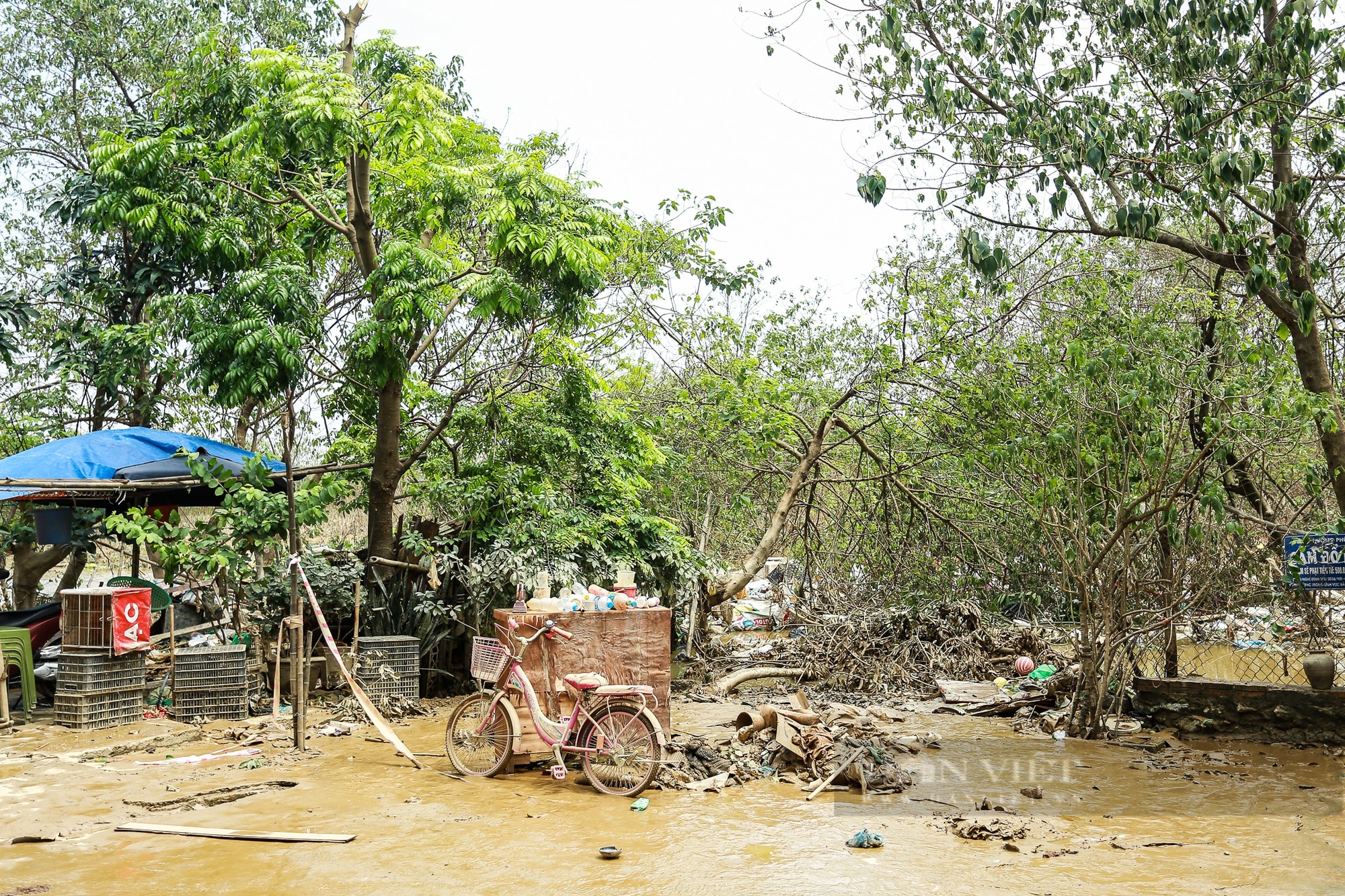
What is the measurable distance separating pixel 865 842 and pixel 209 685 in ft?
20.4

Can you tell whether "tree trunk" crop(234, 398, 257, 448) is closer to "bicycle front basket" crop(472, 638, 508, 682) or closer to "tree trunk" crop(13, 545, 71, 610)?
"tree trunk" crop(13, 545, 71, 610)

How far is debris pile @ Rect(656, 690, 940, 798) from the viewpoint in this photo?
6613mm

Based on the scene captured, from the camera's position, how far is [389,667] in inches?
366

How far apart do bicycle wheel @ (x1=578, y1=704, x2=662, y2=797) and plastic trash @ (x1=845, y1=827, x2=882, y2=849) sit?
1497 millimetres

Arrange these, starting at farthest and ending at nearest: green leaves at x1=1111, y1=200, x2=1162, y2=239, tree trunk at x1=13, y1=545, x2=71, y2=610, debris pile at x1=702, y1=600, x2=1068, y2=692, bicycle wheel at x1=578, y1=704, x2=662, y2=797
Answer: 1. tree trunk at x1=13, y1=545, x2=71, y2=610
2. debris pile at x1=702, y1=600, x2=1068, y2=692
3. bicycle wheel at x1=578, y1=704, x2=662, y2=797
4. green leaves at x1=1111, y1=200, x2=1162, y2=239

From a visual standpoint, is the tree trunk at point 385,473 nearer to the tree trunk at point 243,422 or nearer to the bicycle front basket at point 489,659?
the bicycle front basket at point 489,659

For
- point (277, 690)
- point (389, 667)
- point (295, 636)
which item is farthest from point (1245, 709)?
point (277, 690)

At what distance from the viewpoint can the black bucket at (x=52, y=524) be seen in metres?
9.66

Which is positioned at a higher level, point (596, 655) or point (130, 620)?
point (130, 620)

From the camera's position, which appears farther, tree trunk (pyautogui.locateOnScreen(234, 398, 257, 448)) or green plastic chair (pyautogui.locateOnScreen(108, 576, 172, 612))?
tree trunk (pyautogui.locateOnScreen(234, 398, 257, 448))

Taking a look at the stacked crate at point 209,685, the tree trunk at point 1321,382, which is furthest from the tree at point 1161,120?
the stacked crate at point 209,685

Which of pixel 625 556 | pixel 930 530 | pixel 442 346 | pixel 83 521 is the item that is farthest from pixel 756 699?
pixel 83 521

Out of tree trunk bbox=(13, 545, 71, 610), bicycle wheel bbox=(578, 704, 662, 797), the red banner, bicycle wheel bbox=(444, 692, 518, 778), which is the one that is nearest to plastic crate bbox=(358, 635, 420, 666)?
the red banner

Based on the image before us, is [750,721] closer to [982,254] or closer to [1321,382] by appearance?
[982,254]
